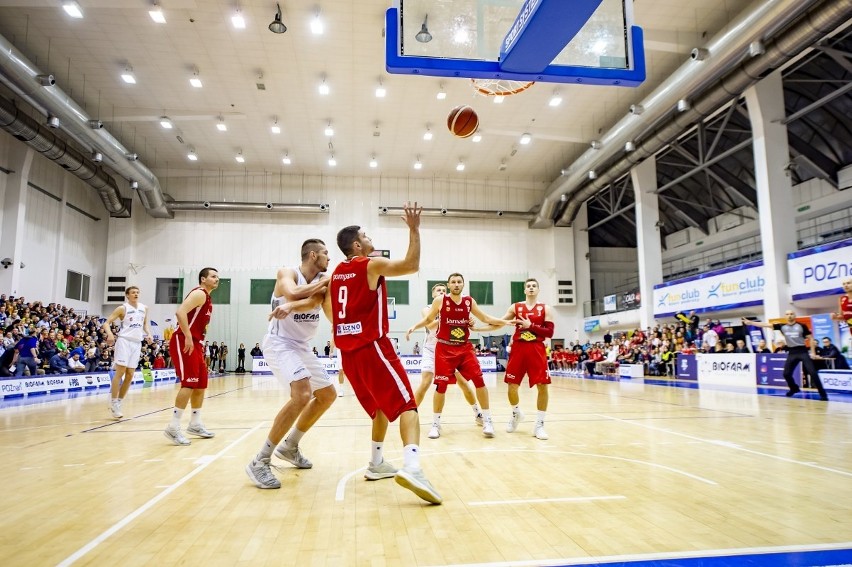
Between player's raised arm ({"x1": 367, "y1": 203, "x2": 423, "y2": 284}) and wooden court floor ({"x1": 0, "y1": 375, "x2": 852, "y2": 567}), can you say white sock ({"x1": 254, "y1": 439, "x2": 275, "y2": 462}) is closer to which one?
wooden court floor ({"x1": 0, "y1": 375, "x2": 852, "y2": 567})

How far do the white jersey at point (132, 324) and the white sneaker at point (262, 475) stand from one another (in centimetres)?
563

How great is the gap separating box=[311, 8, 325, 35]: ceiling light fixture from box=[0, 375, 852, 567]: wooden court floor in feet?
43.6

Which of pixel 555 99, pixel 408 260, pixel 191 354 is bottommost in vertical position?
pixel 191 354

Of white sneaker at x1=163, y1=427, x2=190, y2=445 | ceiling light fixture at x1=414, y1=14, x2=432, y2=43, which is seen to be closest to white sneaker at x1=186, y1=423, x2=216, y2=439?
white sneaker at x1=163, y1=427, x2=190, y2=445

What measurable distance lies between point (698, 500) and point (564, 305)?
28.9m

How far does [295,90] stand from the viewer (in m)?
20.7

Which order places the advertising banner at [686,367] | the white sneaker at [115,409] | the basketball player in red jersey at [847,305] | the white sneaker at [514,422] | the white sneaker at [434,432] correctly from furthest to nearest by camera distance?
1. the advertising banner at [686,367]
2. the white sneaker at [115,409]
3. the basketball player in red jersey at [847,305]
4. the white sneaker at [514,422]
5. the white sneaker at [434,432]

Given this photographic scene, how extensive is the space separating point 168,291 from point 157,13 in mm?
17226

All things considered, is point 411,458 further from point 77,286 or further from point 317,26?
point 77,286

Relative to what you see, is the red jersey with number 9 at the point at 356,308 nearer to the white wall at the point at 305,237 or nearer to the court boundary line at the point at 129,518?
the court boundary line at the point at 129,518

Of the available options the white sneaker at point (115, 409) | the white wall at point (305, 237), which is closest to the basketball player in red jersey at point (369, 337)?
the white sneaker at point (115, 409)

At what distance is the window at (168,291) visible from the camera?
94.8ft

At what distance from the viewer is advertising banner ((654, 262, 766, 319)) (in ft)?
60.7

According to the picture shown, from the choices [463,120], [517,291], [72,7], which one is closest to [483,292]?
[517,291]
